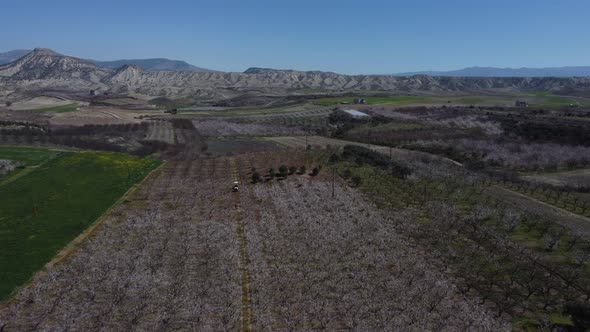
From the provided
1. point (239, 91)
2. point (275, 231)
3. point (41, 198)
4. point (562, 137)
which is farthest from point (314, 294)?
point (239, 91)

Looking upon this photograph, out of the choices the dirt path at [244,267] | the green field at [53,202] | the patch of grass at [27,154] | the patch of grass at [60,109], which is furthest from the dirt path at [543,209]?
the patch of grass at [60,109]

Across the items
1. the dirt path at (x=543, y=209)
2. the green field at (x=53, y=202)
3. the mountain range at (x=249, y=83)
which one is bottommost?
the dirt path at (x=543, y=209)

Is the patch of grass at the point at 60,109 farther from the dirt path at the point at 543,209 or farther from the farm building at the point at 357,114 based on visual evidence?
the dirt path at the point at 543,209

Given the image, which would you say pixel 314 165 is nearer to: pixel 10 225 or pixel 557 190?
pixel 557 190

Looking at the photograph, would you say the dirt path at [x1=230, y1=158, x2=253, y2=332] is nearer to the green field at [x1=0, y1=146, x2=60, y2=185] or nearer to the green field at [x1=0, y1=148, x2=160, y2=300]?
the green field at [x1=0, y1=148, x2=160, y2=300]

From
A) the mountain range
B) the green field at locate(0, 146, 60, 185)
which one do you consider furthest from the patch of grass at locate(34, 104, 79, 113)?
the mountain range

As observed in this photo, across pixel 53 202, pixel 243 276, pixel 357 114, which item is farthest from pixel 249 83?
pixel 243 276
